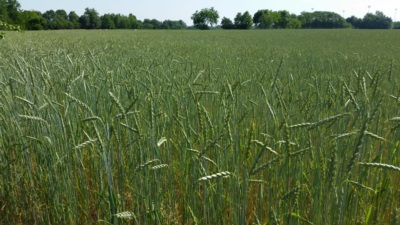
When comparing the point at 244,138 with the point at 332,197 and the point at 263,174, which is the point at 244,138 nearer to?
the point at 263,174

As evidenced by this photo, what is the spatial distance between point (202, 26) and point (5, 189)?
236ft

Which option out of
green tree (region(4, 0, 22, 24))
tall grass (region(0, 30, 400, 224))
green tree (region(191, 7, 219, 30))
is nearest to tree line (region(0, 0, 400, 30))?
green tree (region(191, 7, 219, 30))

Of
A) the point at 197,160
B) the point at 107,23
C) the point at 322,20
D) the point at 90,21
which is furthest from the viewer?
the point at 322,20

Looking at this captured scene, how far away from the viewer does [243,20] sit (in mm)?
71750

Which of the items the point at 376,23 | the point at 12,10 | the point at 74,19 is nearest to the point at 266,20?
the point at 376,23

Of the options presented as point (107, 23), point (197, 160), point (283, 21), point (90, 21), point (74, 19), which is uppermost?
point (74, 19)

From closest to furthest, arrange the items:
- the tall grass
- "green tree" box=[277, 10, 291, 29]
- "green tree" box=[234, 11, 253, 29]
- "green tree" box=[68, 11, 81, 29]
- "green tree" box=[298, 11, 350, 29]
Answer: the tall grass → "green tree" box=[68, 11, 81, 29] → "green tree" box=[234, 11, 253, 29] → "green tree" box=[277, 10, 291, 29] → "green tree" box=[298, 11, 350, 29]

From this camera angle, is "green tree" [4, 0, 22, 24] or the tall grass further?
"green tree" [4, 0, 22, 24]

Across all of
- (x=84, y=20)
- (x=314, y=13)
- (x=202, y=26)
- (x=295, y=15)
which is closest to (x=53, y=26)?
(x=84, y=20)

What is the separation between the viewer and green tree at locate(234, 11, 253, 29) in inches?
2660

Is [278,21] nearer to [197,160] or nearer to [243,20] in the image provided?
[243,20]

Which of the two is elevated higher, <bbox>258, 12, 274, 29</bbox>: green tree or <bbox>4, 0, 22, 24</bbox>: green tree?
<bbox>258, 12, 274, 29</bbox>: green tree

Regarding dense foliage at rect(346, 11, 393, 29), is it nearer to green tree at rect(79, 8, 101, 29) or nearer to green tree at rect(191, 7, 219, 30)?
green tree at rect(191, 7, 219, 30)

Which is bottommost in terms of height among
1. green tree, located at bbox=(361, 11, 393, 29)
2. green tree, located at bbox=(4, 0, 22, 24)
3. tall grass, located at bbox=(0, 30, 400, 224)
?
tall grass, located at bbox=(0, 30, 400, 224)
